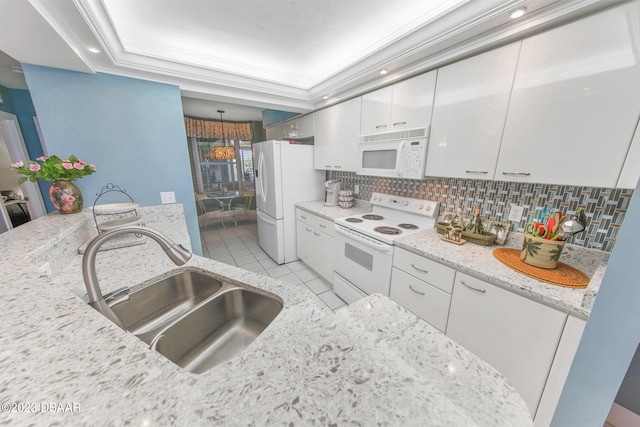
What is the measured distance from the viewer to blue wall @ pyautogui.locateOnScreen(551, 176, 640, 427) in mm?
707

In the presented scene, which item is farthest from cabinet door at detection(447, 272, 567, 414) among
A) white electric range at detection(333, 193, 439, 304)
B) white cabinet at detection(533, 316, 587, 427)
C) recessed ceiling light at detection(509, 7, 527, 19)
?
recessed ceiling light at detection(509, 7, 527, 19)

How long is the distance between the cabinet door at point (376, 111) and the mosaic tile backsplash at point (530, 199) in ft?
2.05

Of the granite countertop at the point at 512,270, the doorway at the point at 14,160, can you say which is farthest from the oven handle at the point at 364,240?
the doorway at the point at 14,160

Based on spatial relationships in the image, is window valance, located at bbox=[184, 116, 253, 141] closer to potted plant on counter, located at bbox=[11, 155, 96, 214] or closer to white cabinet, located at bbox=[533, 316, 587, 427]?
potted plant on counter, located at bbox=[11, 155, 96, 214]

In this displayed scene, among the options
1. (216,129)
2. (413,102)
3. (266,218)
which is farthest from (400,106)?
(216,129)

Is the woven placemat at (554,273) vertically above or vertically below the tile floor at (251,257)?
above

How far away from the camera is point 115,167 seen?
2.01 meters

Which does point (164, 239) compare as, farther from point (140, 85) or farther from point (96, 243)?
point (140, 85)

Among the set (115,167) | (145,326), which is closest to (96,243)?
(145,326)

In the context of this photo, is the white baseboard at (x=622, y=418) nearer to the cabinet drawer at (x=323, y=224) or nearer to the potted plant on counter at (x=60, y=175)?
the cabinet drawer at (x=323, y=224)

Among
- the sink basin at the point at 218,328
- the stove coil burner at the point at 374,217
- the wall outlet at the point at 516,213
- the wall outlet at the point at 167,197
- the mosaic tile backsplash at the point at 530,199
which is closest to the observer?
the sink basin at the point at 218,328

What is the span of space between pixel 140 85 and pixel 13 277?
1959 mm

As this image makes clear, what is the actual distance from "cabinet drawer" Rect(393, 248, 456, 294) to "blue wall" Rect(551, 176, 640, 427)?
0.60 m

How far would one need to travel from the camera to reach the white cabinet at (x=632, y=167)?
0.97 meters
